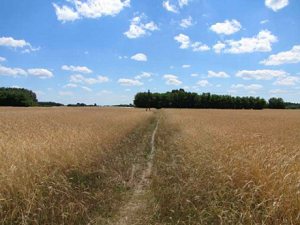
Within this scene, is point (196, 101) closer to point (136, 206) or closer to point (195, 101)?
point (195, 101)

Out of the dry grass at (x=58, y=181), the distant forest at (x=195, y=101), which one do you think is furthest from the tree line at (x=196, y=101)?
the dry grass at (x=58, y=181)

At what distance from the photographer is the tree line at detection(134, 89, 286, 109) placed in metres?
122

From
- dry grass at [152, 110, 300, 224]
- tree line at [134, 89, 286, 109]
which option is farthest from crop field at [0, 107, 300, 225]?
tree line at [134, 89, 286, 109]

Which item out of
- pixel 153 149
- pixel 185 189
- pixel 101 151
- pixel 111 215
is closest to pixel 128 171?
pixel 101 151

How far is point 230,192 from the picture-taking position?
716 cm

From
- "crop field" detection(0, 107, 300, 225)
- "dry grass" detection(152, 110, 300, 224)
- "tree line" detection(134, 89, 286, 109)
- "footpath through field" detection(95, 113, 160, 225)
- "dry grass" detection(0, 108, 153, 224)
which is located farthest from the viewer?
"tree line" detection(134, 89, 286, 109)

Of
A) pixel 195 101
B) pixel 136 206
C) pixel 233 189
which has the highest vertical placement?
pixel 195 101

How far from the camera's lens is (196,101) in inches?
4833

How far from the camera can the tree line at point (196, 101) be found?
12231 cm

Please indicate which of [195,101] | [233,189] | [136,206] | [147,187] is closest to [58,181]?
[136,206]

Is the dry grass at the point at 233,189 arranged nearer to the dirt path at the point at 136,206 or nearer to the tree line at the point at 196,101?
the dirt path at the point at 136,206

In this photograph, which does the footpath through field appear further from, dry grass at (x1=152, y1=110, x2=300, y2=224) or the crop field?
dry grass at (x1=152, y1=110, x2=300, y2=224)

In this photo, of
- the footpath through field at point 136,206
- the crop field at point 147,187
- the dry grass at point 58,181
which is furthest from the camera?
the footpath through field at point 136,206

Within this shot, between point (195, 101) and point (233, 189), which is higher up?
point (195, 101)
